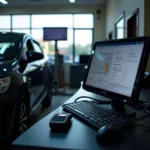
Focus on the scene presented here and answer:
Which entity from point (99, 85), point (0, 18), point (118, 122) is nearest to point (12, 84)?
point (99, 85)

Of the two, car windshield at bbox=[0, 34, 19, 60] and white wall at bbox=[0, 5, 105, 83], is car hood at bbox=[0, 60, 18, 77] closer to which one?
car windshield at bbox=[0, 34, 19, 60]

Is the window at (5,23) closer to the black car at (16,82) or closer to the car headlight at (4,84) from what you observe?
the black car at (16,82)

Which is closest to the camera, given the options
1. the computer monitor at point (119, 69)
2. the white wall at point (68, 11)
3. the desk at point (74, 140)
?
the desk at point (74, 140)

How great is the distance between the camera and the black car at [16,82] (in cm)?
198

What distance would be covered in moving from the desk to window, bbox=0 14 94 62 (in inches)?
324

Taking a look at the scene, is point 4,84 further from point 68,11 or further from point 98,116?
point 68,11

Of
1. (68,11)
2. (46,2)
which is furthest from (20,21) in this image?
(68,11)

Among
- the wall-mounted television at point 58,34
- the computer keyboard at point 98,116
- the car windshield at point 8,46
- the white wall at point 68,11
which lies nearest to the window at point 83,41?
the white wall at point 68,11

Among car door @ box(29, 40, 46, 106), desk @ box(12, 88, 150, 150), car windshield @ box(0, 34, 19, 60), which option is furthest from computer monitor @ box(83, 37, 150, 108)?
car door @ box(29, 40, 46, 106)

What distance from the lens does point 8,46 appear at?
2707mm

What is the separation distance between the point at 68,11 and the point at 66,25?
540mm

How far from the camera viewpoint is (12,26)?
9133mm

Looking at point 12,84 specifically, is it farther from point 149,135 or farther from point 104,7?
point 104,7

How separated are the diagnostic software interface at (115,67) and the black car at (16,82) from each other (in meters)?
0.92
